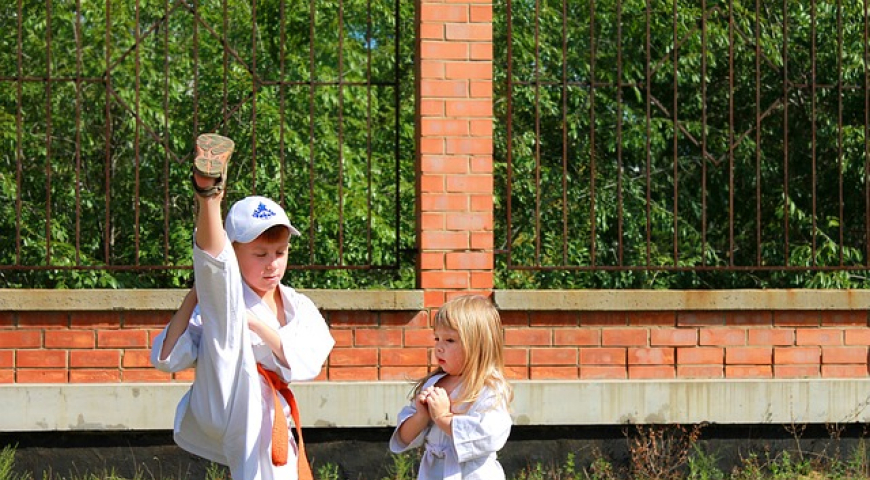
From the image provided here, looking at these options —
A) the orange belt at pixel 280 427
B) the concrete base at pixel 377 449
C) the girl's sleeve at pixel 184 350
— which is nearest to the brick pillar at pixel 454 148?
the concrete base at pixel 377 449

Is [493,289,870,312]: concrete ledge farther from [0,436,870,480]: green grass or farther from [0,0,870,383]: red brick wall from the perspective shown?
[0,436,870,480]: green grass

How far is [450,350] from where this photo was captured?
405cm

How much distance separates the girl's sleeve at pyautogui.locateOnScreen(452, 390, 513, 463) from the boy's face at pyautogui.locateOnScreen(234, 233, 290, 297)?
0.65 meters

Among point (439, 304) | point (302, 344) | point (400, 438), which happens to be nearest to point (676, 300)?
point (439, 304)

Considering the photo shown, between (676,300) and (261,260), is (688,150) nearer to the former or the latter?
(676,300)

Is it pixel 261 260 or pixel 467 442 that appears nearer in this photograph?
pixel 261 260

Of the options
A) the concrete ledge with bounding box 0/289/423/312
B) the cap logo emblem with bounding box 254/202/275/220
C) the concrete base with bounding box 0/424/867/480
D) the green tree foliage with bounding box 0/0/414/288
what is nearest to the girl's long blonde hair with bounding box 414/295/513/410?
the cap logo emblem with bounding box 254/202/275/220

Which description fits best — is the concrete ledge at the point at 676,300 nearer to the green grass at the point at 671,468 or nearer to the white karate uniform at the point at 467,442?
the green grass at the point at 671,468

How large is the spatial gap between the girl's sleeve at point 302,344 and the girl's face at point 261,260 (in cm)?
13

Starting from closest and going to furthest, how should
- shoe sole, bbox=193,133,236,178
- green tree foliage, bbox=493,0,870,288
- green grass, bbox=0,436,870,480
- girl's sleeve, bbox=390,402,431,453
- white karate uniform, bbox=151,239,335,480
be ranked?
shoe sole, bbox=193,133,236,178, white karate uniform, bbox=151,239,335,480, girl's sleeve, bbox=390,402,431,453, green grass, bbox=0,436,870,480, green tree foliage, bbox=493,0,870,288

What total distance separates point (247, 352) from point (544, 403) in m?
3.17

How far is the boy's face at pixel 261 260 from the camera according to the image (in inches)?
151

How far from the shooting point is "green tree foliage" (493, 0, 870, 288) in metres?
10.4

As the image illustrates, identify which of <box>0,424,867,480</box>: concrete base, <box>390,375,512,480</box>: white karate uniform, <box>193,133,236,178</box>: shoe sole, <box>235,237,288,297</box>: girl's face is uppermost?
<box>193,133,236,178</box>: shoe sole
